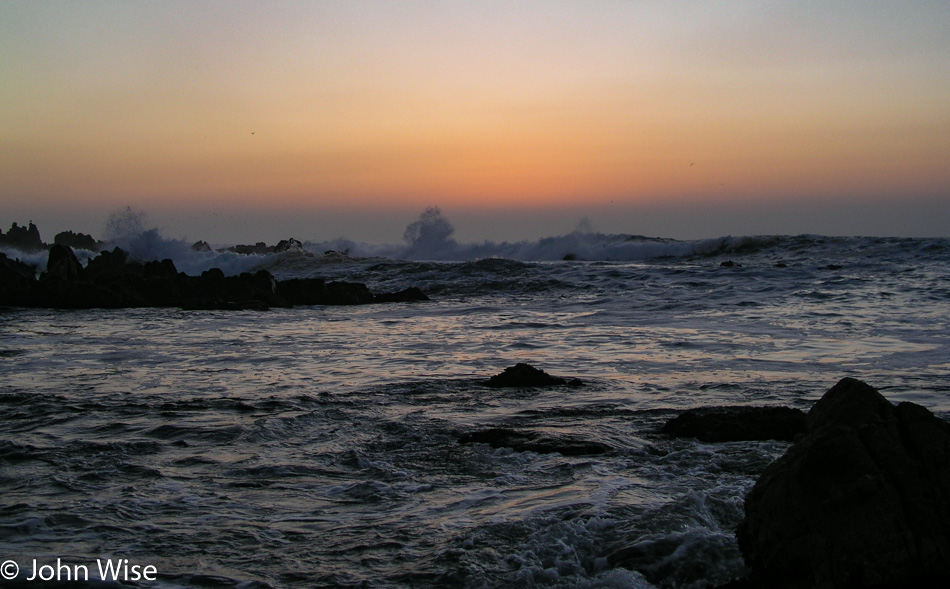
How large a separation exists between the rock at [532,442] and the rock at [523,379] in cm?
224

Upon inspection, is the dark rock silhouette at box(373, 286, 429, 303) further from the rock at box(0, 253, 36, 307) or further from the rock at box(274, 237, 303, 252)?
the rock at box(274, 237, 303, 252)

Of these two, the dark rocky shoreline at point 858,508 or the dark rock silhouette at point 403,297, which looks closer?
the dark rocky shoreline at point 858,508

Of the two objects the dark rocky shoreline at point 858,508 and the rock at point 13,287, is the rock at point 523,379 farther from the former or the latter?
the rock at point 13,287

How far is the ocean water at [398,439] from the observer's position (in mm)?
3910

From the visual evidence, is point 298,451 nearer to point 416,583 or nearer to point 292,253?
point 416,583

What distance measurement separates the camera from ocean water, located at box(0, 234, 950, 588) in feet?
12.8

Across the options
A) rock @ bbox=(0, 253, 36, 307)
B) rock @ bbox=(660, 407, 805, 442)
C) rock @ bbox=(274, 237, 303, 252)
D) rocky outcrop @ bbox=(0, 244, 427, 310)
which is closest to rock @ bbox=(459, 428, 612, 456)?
rock @ bbox=(660, 407, 805, 442)

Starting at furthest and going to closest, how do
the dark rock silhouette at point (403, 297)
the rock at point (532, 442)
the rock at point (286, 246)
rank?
the rock at point (286, 246)
the dark rock silhouette at point (403, 297)
the rock at point (532, 442)

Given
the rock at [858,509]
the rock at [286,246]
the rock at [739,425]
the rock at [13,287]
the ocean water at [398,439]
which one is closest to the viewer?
the rock at [858,509]

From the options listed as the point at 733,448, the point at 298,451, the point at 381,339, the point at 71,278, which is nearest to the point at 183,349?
the point at 381,339

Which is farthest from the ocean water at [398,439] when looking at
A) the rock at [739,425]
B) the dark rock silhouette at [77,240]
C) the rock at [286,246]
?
the dark rock silhouette at [77,240]

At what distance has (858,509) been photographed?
10.3ft

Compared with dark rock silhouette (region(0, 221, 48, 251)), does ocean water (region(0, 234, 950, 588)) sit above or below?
below

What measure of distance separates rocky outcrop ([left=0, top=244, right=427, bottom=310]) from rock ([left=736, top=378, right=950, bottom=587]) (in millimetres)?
16730
